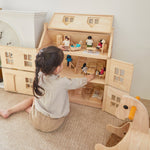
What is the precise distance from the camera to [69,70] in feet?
5.32

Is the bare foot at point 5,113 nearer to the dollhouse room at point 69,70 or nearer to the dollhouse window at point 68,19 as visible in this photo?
the dollhouse room at point 69,70

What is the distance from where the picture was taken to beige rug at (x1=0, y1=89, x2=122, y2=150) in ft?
3.66

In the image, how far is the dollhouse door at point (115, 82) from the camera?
1264mm

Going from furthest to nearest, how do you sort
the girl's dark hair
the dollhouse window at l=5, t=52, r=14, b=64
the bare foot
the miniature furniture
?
the dollhouse window at l=5, t=52, r=14, b=64, the bare foot, the girl's dark hair, the miniature furniture

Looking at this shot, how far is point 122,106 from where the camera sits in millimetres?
879

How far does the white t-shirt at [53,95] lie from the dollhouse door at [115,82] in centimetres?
29

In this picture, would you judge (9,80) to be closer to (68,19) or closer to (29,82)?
(29,82)


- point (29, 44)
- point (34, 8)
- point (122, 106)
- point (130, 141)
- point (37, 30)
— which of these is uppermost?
point (34, 8)

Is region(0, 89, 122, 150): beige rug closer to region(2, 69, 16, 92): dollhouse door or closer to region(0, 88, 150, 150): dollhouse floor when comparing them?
region(0, 88, 150, 150): dollhouse floor

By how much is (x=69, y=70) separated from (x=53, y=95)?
49cm

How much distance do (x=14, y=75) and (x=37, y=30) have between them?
19.7 inches

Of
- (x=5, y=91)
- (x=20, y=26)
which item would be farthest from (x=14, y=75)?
(x=20, y=26)

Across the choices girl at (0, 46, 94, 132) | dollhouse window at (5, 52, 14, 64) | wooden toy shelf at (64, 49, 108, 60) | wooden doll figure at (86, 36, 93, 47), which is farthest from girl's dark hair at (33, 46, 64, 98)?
dollhouse window at (5, 52, 14, 64)

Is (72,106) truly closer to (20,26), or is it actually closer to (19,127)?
(19,127)
